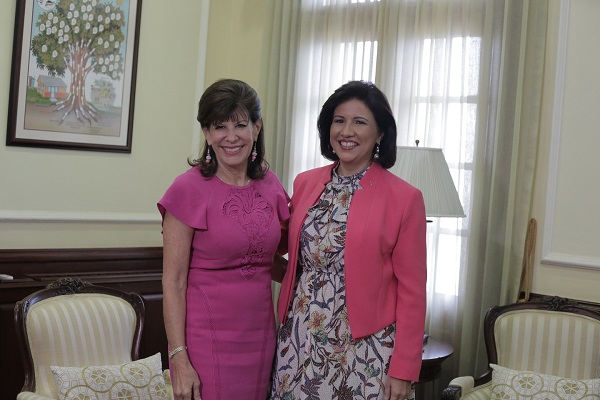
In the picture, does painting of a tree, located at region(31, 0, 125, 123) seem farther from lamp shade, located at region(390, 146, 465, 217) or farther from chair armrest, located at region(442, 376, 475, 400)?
chair armrest, located at region(442, 376, 475, 400)

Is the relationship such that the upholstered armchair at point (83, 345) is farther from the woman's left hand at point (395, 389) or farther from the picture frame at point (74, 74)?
the woman's left hand at point (395, 389)

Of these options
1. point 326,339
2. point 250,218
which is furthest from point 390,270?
point 250,218

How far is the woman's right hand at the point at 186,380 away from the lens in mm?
2064

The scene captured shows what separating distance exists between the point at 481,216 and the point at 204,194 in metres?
1.85

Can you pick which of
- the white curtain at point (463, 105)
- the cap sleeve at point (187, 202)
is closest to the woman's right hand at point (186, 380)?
the cap sleeve at point (187, 202)

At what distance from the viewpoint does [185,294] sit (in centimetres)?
211

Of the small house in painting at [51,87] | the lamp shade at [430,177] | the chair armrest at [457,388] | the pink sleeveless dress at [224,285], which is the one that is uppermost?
the small house in painting at [51,87]

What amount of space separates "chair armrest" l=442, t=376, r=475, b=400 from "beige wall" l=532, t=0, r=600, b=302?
25.0 inches

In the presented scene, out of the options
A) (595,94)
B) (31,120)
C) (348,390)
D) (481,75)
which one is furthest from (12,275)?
(595,94)

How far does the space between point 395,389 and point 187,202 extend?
0.78 meters

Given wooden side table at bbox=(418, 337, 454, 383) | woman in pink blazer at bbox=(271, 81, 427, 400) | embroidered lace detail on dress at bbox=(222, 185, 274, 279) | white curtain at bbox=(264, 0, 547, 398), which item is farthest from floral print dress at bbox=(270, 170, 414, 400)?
white curtain at bbox=(264, 0, 547, 398)

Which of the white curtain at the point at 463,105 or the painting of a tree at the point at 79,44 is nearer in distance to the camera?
the white curtain at the point at 463,105

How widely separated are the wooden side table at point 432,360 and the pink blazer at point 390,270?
104 cm

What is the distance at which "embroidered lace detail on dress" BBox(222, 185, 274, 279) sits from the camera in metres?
2.13
